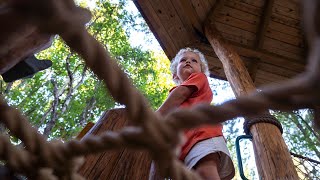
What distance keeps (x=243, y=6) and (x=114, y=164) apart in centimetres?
222

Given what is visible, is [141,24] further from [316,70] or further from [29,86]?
[316,70]

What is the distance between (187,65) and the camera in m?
1.72

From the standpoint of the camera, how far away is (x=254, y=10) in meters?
3.06

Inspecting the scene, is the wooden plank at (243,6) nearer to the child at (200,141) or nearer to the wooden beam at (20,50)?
the child at (200,141)

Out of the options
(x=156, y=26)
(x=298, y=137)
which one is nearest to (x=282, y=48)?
(x=156, y=26)

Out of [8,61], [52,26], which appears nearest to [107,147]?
[52,26]

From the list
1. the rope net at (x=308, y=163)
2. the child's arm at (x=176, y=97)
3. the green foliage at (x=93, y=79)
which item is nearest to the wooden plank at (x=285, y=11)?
the rope net at (x=308, y=163)

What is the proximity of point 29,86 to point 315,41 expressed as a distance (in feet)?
38.3

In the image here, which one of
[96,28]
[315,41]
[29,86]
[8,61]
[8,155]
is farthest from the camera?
[29,86]

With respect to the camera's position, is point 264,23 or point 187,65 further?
point 264,23

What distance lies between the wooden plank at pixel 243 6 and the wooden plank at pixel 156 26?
0.69 meters

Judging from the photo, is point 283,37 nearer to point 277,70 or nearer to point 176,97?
point 277,70

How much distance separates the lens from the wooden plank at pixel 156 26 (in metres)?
2.66

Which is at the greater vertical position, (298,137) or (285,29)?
(285,29)
